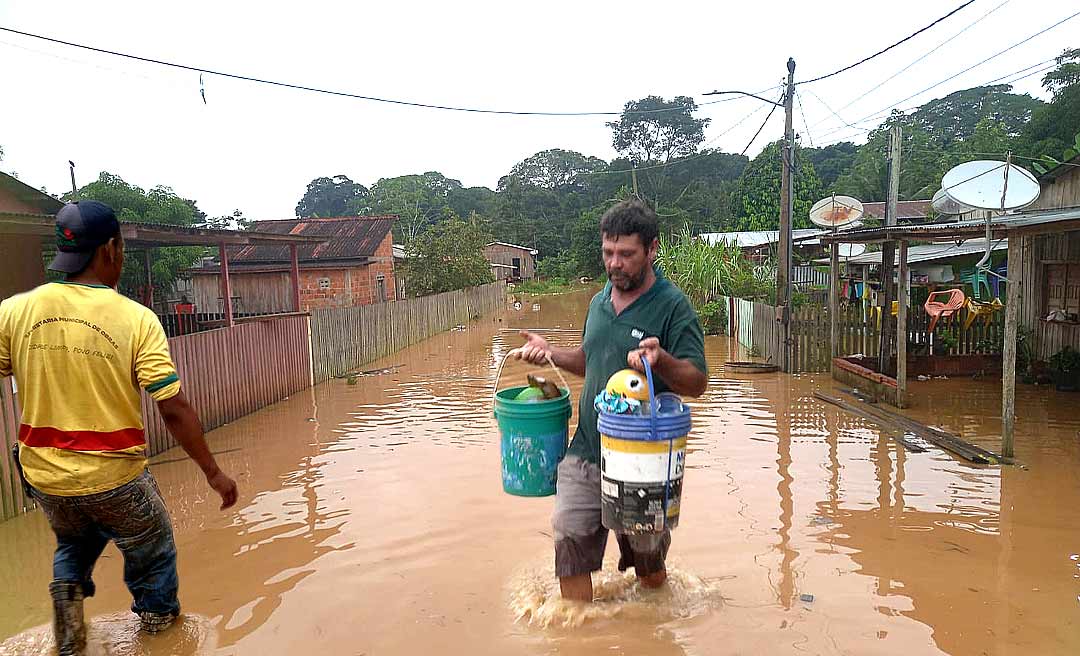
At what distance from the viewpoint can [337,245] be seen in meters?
26.5

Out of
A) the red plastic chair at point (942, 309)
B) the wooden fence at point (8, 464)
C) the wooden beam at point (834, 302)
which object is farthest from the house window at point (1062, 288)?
the wooden fence at point (8, 464)

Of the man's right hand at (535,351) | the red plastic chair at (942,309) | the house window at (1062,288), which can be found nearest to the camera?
the man's right hand at (535,351)

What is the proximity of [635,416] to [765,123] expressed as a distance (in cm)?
1521

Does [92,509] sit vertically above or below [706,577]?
above

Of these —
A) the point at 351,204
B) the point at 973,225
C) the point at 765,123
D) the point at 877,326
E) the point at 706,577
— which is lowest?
the point at 706,577

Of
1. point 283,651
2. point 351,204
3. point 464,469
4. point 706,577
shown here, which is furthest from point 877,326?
point 351,204

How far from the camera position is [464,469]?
6730 mm

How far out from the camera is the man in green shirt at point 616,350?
3.15 meters

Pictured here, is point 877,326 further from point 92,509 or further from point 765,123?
point 92,509

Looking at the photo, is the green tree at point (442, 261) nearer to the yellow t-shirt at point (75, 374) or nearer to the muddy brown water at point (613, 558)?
the muddy brown water at point (613, 558)

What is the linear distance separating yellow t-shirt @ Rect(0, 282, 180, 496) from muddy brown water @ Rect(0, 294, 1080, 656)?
1141mm

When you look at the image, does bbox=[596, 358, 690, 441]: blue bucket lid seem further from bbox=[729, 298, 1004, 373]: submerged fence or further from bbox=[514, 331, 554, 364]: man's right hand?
bbox=[729, 298, 1004, 373]: submerged fence

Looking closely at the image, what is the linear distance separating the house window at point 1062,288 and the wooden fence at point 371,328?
11322mm

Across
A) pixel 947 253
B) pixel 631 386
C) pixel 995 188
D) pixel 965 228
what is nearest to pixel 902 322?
pixel 965 228
